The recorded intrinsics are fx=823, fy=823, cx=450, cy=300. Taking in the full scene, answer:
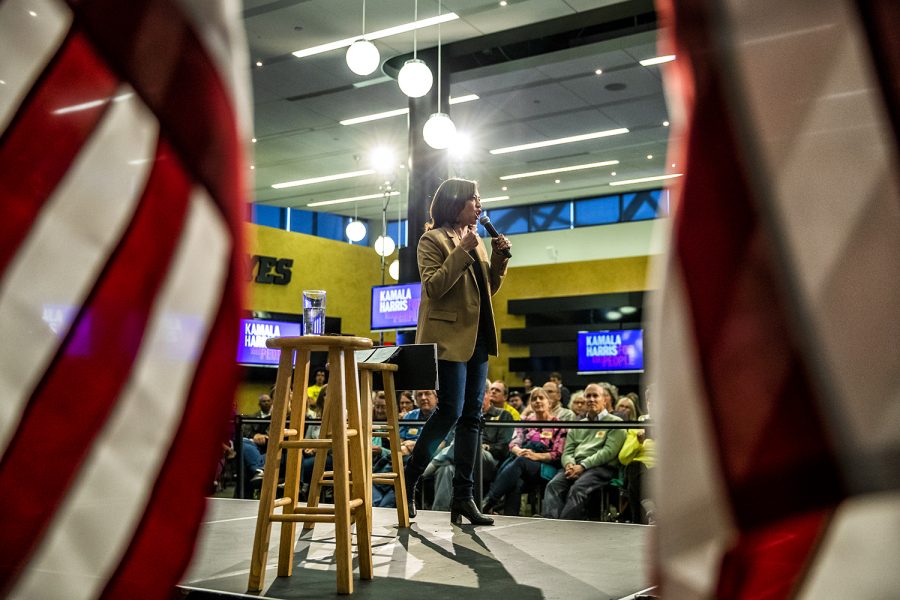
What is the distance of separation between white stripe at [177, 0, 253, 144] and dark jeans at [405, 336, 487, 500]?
255 centimetres

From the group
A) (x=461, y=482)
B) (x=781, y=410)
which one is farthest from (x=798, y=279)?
(x=461, y=482)

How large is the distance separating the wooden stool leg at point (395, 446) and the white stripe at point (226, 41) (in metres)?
Result: 2.68

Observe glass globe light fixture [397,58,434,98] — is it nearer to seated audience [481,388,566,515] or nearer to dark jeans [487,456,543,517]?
seated audience [481,388,566,515]

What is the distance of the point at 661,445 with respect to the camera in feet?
2.12

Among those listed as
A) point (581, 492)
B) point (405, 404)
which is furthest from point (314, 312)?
point (405, 404)

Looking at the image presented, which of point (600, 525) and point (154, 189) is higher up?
point (154, 189)

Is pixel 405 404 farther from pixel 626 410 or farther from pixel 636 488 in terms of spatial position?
pixel 636 488

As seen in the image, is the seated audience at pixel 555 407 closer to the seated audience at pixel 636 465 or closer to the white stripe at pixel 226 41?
the seated audience at pixel 636 465

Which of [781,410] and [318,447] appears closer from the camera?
[781,410]

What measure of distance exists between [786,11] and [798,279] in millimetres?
196

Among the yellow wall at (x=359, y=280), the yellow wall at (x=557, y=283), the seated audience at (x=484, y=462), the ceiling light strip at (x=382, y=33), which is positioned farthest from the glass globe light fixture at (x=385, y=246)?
the seated audience at (x=484, y=462)

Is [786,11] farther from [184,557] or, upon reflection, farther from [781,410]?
[184,557]

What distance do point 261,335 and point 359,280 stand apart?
3.66 meters

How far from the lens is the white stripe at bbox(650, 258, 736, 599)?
60cm
